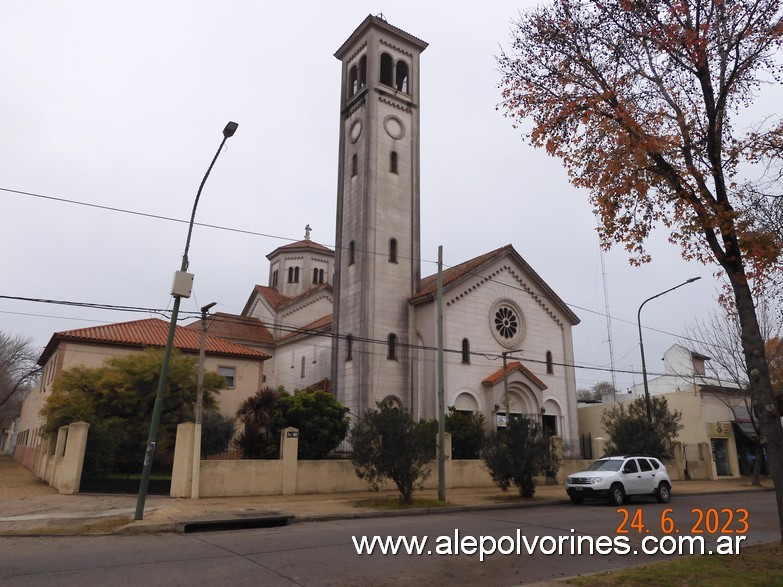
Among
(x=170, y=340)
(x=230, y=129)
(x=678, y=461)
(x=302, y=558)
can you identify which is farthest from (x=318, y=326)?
(x=302, y=558)

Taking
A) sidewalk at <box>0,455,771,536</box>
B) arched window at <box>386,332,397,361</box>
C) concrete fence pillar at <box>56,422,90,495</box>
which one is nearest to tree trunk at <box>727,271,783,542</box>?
sidewalk at <box>0,455,771,536</box>

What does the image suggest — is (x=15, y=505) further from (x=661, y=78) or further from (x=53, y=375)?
(x=661, y=78)

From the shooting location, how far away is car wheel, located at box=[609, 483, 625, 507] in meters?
18.9

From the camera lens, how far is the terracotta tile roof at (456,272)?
1246 inches

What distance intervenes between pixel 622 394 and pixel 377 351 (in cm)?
3225

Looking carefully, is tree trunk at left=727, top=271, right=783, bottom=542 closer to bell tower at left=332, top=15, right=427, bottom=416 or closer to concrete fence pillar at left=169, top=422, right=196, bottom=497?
concrete fence pillar at left=169, top=422, right=196, bottom=497

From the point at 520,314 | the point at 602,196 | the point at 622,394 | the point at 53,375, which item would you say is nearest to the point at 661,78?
the point at 602,196

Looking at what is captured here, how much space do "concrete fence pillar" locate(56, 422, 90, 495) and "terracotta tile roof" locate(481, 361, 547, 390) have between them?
780 inches

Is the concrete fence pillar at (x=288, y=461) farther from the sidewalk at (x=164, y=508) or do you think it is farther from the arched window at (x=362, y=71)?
the arched window at (x=362, y=71)

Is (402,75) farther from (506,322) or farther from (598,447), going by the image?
(598,447)

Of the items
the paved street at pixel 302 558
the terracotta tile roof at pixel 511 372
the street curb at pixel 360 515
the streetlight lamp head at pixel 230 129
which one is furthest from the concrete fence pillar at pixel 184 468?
the terracotta tile roof at pixel 511 372

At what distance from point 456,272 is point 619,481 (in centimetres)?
1744

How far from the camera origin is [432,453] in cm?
1905

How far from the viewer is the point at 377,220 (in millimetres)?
32438
